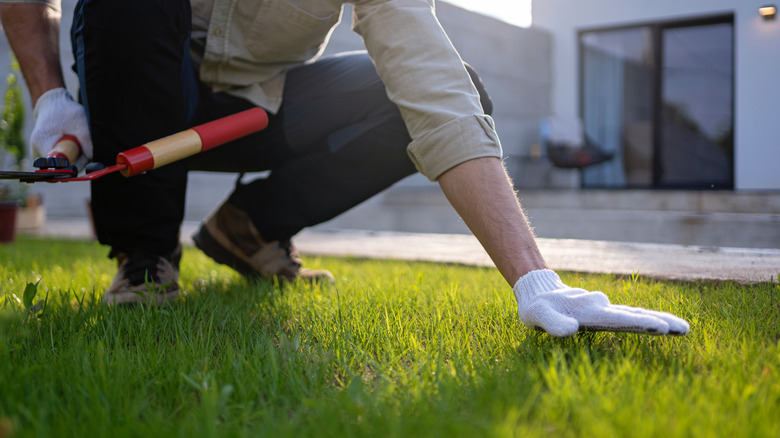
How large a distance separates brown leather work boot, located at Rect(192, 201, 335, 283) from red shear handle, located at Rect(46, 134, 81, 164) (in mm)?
440

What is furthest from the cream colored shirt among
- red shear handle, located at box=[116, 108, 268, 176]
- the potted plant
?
the potted plant

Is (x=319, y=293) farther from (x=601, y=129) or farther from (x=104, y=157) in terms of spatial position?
(x=601, y=129)

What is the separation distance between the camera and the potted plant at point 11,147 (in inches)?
110

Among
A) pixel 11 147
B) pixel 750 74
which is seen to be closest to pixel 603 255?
pixel 11 147

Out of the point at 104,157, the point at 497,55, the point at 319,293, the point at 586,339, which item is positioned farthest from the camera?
the point at 497,55

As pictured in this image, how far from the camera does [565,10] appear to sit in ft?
24.7

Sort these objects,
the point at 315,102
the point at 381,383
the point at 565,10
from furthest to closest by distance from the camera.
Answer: the point at 565,10, the point at 315,102, the point at 381,383

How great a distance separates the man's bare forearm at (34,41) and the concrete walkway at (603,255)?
1.37m

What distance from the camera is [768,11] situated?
5078 mm

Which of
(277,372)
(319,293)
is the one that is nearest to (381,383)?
(277,372)

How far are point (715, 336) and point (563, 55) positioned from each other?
23.9 ft

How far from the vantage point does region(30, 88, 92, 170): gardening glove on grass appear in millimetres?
1290

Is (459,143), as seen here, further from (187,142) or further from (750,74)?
(750,74)

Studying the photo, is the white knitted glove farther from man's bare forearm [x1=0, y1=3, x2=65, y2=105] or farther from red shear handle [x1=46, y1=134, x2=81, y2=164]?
man's bare forearm [x1=0, y1=3, x2=65, y2=105]
